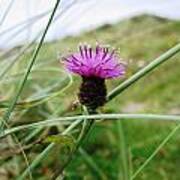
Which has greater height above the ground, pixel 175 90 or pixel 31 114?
pixel 31 114

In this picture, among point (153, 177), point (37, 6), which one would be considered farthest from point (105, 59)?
point (153, 177)

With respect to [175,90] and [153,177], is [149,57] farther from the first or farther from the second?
[153,177]

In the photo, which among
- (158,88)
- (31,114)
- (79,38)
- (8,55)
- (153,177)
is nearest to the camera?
(8,55)

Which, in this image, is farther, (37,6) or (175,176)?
(175,176)

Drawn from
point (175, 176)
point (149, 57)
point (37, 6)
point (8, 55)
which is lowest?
point (149, 57)

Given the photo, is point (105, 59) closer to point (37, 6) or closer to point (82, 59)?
point (82, 59)

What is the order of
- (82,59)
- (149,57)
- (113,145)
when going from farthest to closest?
(149,57)
(113,145)
(82,59)
